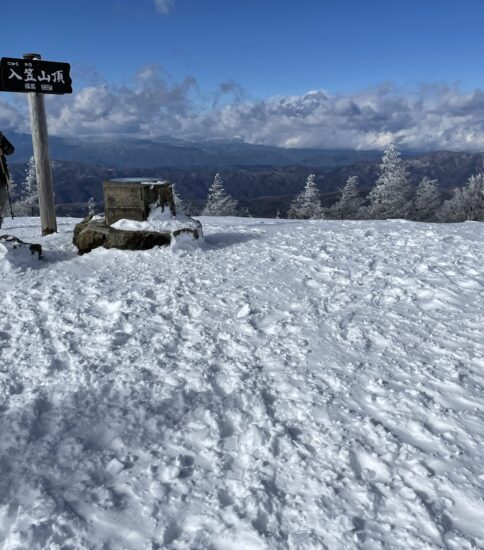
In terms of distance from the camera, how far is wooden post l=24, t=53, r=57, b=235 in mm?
9531

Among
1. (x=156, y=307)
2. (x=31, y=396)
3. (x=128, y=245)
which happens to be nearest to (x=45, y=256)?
(x=128, y=245)

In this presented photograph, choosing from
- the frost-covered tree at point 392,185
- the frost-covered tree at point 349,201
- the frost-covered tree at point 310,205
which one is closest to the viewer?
the frost-covered tree at point 392,185

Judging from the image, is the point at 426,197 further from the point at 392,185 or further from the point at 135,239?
the point at 135,239

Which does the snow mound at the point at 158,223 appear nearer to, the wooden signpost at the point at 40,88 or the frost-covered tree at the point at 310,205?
the wooden signpost at the point at 40,88

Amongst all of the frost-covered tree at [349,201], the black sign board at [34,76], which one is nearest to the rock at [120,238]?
the black sign board at [34,76]

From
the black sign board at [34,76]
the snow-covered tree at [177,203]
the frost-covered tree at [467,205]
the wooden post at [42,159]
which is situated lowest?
the frost-covered tree at [467,205]

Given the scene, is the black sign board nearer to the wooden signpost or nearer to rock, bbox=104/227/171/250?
the wooden signpost

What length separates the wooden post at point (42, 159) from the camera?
9.53 meters

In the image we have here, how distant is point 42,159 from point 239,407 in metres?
8.28

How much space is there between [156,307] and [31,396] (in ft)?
7.37

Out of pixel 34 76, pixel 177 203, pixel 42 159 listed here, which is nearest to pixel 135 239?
pixel 42 159

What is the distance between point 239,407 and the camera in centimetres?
416

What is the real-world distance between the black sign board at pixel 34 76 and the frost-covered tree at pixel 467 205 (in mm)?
Answer: 59792

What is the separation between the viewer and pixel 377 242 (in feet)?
31.4
